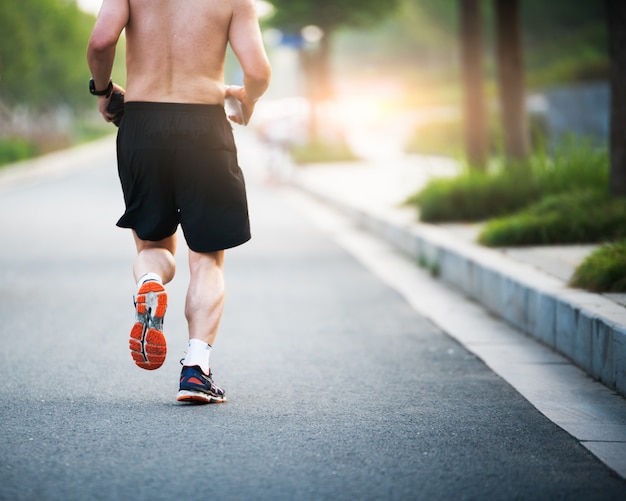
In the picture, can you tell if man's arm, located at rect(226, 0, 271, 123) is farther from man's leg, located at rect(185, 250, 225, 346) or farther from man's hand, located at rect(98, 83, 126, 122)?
man's leg, located at rect(185, 250, 225, 346)

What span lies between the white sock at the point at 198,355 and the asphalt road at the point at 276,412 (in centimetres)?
18

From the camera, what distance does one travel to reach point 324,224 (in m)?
13.8

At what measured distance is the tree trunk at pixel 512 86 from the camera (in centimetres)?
1229

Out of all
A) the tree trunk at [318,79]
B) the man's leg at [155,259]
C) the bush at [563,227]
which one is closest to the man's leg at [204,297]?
the man's leg at [155,259]

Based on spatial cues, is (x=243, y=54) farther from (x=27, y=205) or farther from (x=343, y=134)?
(x=343, y=134)

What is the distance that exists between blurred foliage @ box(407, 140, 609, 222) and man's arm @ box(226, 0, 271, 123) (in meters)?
6.51

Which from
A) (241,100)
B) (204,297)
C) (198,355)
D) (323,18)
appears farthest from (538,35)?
(198,355)

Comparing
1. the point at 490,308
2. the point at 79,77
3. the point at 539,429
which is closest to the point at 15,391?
the point at 539,429

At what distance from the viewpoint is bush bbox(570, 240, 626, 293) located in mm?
6145

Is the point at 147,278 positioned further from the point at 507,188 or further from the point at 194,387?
the point at 507,188

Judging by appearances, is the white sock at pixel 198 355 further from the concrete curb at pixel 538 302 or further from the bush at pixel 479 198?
the bush at pixel 479 198

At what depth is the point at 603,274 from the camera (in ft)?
20.2

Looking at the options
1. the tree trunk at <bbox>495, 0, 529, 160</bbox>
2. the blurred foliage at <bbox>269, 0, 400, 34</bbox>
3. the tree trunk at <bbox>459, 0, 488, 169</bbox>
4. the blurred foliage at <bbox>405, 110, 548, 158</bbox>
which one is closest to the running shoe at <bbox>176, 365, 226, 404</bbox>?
the tree trunk at <bbox>495, 0, 529, 160</bbox>

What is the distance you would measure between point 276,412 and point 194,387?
36 centimetres
